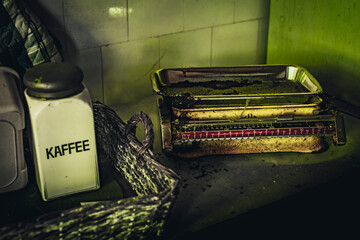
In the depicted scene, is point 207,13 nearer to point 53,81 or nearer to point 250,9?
point 250,9

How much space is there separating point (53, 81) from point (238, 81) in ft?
3.03

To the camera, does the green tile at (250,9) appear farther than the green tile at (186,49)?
Yes

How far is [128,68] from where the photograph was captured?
2086mm

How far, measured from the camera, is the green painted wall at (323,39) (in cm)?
205

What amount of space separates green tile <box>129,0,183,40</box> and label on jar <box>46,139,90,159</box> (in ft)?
2.85

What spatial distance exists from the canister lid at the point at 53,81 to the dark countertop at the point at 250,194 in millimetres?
393

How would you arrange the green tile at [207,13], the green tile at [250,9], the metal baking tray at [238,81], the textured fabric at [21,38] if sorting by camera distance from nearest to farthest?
1. the textured fabric at [21,38]
2. the metal baking tray at [238,81]
3. the green tile at [207,13]
4. the green tile at [250,9]

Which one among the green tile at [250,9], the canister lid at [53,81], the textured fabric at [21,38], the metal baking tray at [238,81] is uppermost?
the green tile at [250,9]

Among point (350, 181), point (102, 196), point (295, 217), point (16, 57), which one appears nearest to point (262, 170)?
point (295, 217)

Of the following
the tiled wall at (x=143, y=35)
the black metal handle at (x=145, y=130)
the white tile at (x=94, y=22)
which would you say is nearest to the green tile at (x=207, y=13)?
the tiled wall at (x=143, y=35)

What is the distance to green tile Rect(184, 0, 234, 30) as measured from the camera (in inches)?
84.7

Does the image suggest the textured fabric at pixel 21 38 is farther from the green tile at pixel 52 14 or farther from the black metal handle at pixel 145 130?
the black metal handle at pixel 145 130

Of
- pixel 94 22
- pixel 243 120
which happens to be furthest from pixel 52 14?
pixel 243 120

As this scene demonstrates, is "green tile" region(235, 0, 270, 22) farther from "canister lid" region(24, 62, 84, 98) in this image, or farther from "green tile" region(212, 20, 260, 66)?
"canister lid" region(24, 62, 84, 98)
